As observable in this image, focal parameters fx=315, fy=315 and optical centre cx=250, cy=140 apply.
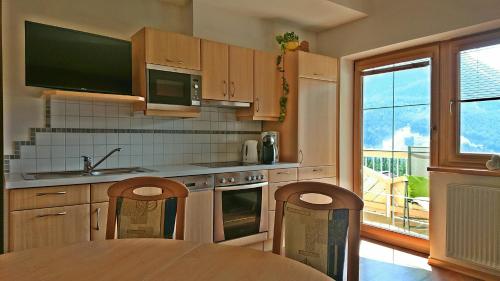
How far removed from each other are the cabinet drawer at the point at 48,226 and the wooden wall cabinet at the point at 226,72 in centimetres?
146

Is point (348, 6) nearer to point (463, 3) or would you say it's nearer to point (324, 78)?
point (324, 78)

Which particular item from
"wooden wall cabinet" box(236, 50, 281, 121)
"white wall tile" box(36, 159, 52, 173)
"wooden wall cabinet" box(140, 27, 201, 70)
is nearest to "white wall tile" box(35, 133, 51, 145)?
"white wall tile" box(36, 159, 52, 173)

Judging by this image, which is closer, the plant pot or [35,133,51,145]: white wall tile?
[35,133,51,145]: white wall tile

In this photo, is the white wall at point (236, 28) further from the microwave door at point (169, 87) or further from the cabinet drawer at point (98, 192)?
the cabinet drawer at point (98, 192)

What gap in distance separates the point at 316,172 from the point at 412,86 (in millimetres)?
1354

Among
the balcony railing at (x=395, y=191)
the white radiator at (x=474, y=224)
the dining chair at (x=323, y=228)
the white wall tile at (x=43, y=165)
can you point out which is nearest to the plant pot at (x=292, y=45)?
the balcony railing at (x=395, y=191)

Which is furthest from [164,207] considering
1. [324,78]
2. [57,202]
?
[324,78]

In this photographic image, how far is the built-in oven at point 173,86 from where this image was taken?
2639mm

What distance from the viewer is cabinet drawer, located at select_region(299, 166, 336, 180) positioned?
3.37 meters

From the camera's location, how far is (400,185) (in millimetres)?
3438

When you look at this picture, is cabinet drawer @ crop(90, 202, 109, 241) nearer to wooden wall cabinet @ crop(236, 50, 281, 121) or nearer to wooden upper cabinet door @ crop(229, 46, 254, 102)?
wooden upper cabinet door @ crop(229, 46, 254, 102)

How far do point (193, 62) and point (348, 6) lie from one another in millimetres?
1695

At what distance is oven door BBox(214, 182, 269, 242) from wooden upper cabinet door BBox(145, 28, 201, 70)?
1.17 m

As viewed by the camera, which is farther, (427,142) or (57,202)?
(427,142)
